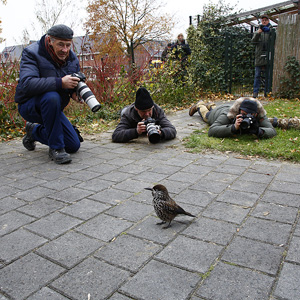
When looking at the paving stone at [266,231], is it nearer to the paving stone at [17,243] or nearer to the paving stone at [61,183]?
the paving stone at [17,243]

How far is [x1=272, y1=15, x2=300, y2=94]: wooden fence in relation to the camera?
9.76 m

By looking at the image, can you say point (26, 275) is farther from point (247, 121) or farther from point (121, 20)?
point (121, 20)

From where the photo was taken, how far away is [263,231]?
7.43 feet

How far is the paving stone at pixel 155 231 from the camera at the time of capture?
2209mm

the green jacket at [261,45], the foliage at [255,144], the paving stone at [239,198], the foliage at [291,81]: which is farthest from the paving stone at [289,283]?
the green jacket at [261,45]

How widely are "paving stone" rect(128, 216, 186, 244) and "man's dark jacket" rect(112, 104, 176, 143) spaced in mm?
2777

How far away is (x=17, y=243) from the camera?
85.7 inches

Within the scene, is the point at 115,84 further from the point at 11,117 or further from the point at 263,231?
the point at 263,231

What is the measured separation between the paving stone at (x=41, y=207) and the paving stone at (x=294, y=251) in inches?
74.6

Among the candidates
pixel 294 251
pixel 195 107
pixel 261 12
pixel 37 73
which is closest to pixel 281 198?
pixel 294 251

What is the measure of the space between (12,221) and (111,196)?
0.91 metres

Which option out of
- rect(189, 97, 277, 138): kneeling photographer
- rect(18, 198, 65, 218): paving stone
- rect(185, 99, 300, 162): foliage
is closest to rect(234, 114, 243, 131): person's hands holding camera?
rect(189, 97, 277, 138): kneeling photographer

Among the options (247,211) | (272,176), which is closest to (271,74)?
(272,176)

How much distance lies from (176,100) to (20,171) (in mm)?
6823
